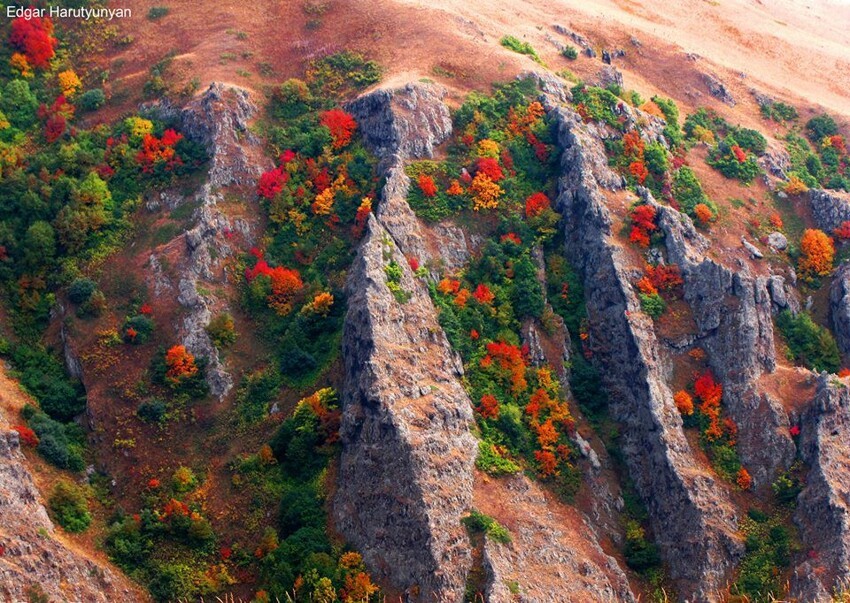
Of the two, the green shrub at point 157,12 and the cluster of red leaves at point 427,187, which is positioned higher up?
the green shrub at point 157,12

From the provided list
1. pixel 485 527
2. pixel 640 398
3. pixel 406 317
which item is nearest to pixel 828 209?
pixel 640 398

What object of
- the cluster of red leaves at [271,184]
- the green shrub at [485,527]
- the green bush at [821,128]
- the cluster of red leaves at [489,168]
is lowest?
the green shrub at [485,527]

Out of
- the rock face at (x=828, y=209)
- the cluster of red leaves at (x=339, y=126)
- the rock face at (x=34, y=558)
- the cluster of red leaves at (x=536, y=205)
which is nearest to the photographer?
the rock face at (x=34, y=558)

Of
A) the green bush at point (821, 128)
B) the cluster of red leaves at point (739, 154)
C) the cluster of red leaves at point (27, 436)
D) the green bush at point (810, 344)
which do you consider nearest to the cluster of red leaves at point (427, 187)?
the green bush at point (810, 344)

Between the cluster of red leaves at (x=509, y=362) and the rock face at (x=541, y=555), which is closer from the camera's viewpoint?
the rock face at (x=541, y=555)

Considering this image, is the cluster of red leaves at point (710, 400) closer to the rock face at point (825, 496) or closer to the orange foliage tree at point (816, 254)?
the rock face at point (825, 496)

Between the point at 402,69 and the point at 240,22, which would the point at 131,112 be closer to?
the point at 240,22

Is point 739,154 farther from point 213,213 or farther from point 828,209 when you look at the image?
point 213,213
